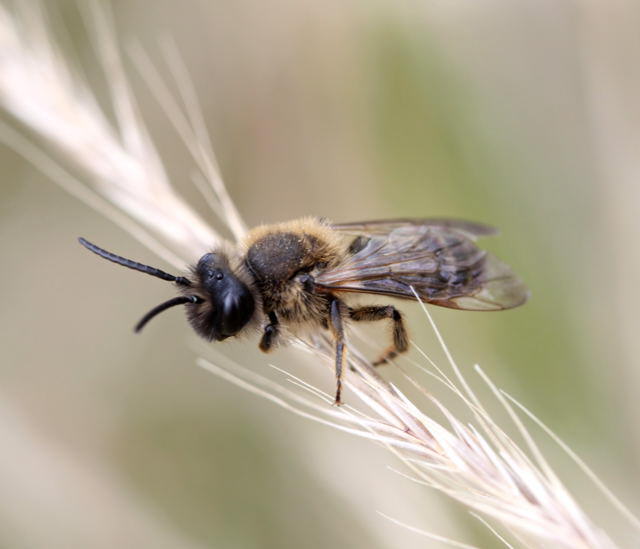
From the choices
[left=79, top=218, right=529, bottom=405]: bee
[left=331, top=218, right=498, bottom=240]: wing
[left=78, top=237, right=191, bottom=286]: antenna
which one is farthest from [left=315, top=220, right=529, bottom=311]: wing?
[left=78, top=237, right=191, bottom=286]: antenna

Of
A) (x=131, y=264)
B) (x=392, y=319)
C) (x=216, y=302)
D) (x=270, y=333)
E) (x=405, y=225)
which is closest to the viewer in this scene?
(x=131, y=264)

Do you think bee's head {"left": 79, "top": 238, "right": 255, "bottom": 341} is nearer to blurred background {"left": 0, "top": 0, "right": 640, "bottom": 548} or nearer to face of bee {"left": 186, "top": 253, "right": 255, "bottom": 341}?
face of bee {"left": 186, "top": 253, "right": 255, "bottom": 341}

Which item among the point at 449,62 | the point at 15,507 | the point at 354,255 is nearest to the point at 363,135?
the point at 449,62

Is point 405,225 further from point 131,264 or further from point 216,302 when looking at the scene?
point 131,264

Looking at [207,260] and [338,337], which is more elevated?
[207,260]

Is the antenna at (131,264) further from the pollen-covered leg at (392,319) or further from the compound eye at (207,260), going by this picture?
the pollen-covered leg at (392,319)

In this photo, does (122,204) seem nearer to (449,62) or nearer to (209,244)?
(209,244)

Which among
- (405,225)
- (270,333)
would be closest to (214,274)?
(270,333)
